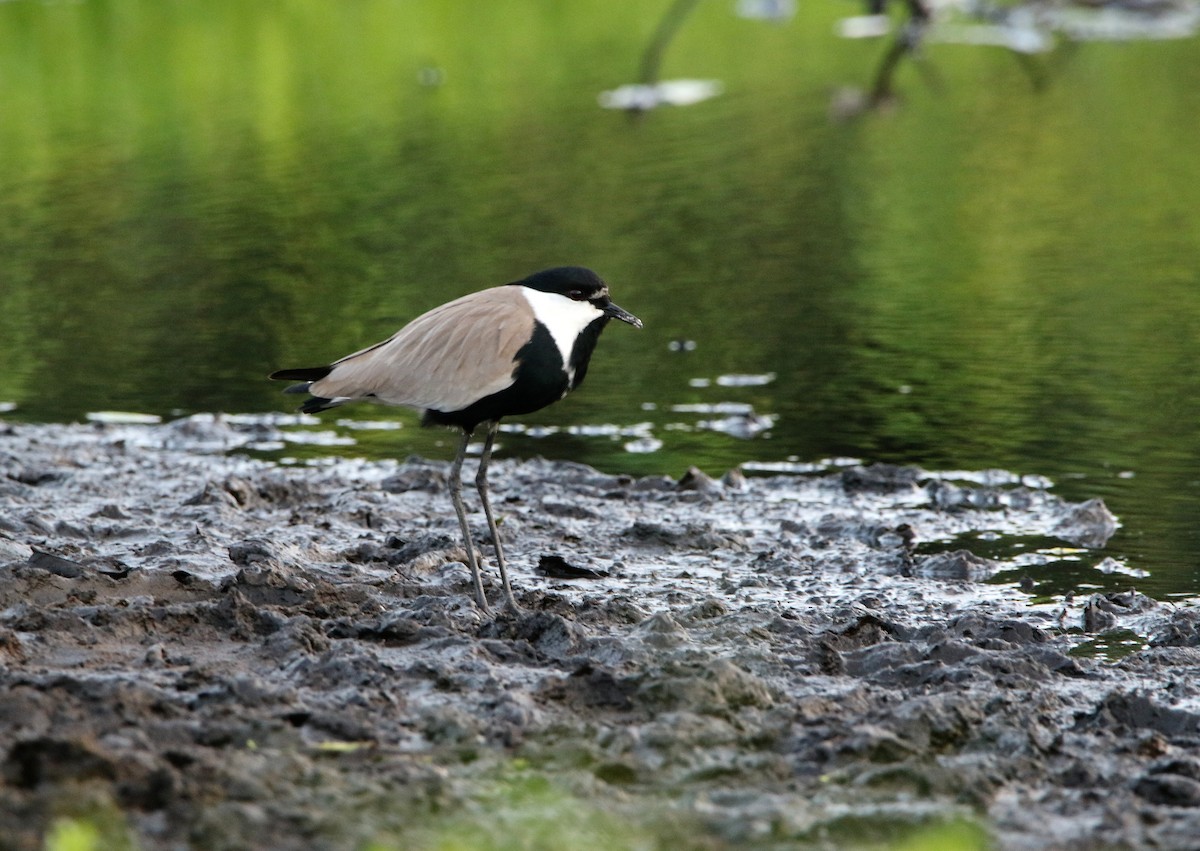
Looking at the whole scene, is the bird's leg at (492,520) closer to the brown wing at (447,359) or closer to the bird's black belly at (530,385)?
the bird's black belly at (530,385)

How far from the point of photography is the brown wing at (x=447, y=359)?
6016 millimetres

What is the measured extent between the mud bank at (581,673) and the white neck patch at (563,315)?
921 millimetres

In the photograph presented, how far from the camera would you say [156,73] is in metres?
26.7

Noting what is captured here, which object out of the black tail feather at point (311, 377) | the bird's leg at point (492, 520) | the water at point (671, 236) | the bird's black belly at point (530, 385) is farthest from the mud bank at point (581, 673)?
the water at point (671, 236)

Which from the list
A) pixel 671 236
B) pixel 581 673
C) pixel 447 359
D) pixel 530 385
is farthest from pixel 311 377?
pixel 671 236

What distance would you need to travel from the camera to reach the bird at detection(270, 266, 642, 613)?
6012mm

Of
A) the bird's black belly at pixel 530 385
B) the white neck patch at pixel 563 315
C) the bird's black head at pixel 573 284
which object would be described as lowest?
the bird's black belly at pixel 530 385

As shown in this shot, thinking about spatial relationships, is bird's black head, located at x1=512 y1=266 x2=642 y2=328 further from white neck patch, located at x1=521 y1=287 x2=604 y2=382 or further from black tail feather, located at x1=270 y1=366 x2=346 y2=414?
black tail feather, located at x1=270 y1=366 x2=346 y2=414

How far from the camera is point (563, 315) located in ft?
20.0

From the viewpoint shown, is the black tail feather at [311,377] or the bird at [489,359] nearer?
the bird at [489,359]

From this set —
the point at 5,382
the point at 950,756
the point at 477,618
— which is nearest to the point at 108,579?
the point at 477,618

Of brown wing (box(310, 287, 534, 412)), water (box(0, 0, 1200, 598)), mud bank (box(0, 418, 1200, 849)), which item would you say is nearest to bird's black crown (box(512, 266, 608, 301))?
brown wing (box(310, 287, 534, 412))

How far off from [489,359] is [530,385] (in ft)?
0.56

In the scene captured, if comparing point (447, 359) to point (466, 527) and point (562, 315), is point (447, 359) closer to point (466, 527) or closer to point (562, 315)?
point (562, 315)
